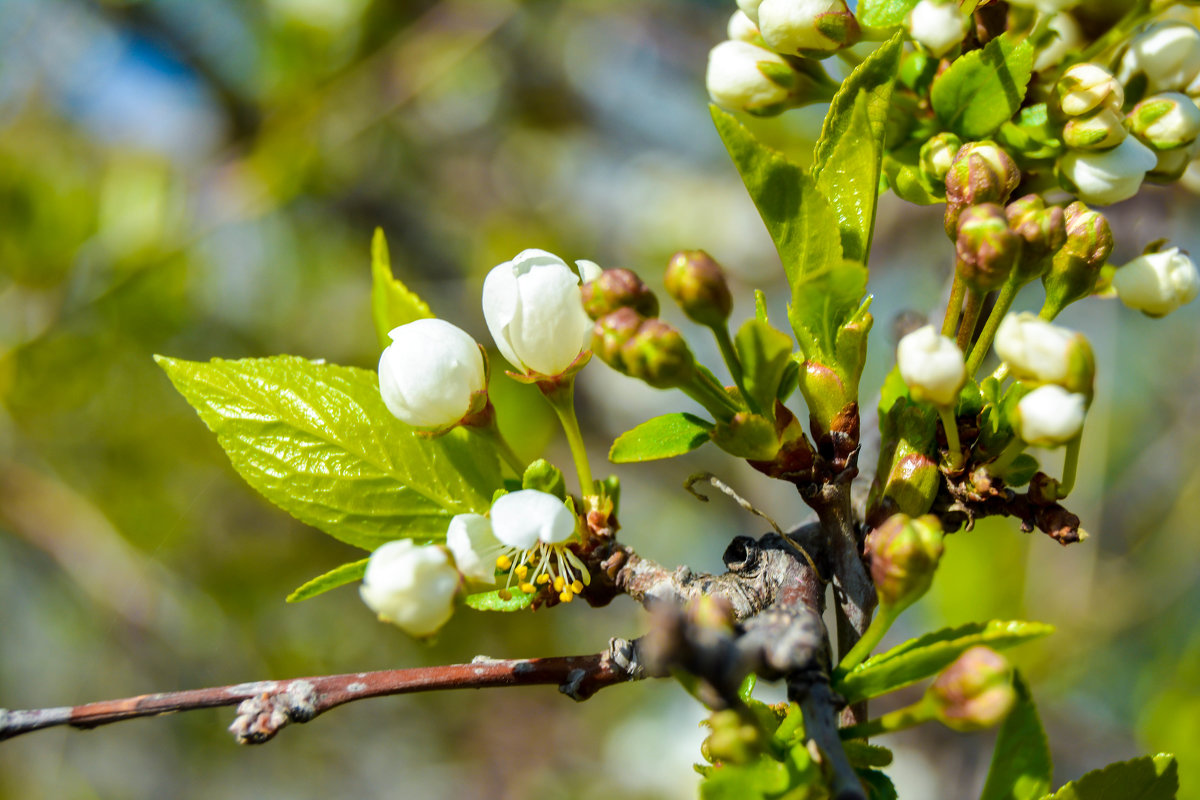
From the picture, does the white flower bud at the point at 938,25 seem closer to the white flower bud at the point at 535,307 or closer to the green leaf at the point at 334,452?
the white flower bud at the point at 535,307

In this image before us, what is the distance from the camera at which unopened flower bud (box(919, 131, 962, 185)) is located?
49 cm

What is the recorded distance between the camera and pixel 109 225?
1481 mm

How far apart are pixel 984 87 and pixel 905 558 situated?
0.88 ft

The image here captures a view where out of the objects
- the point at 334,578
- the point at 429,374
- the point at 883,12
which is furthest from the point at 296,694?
the point at 883,12

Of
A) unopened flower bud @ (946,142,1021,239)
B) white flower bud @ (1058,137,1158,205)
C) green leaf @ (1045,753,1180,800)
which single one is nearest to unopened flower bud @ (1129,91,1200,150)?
white flower bud @ (1058,137,1158,205)

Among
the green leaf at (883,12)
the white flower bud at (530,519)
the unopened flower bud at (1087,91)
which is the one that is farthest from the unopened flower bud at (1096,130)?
the white flower bud at (530,519)

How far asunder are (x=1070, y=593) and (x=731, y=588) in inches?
58.8

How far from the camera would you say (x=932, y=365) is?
396mm

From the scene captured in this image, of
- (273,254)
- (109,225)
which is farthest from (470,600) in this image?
(273,254)

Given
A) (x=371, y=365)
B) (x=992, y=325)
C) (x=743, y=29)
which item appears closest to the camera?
(x=992, y=325)

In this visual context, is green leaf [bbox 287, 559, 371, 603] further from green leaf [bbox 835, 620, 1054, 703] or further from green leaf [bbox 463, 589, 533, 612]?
green leaf [bbox 835, 620, 1054, 703]

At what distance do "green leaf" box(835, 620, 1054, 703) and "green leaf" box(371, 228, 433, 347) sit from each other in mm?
316

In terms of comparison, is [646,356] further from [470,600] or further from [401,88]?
[401,88]

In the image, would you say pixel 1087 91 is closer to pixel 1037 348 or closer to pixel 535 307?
pixel 1037 348
